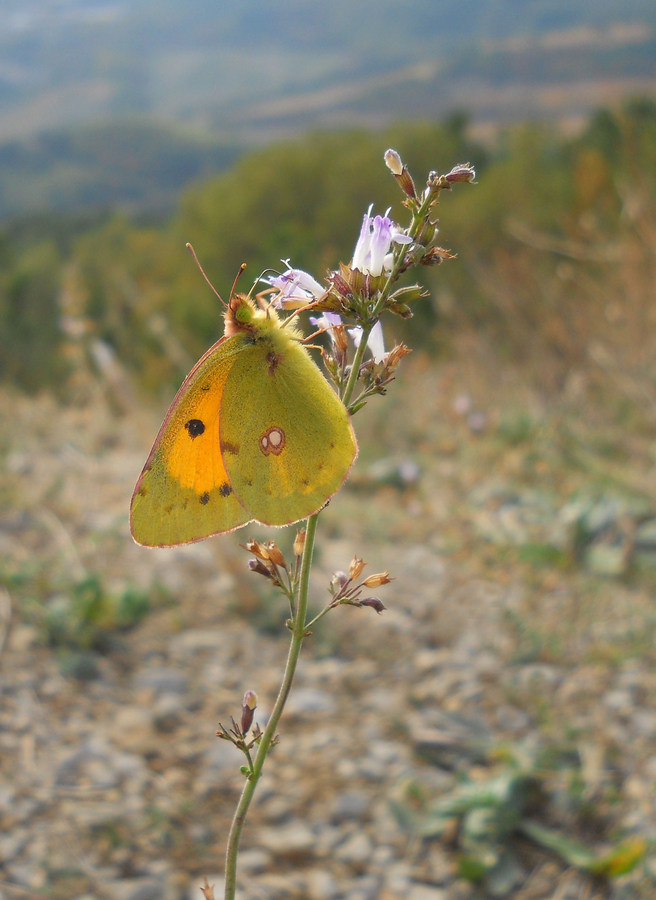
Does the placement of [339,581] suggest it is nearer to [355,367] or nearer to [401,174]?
[355,367]

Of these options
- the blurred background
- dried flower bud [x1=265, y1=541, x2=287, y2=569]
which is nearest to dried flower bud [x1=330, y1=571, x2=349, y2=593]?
dried flower bud [x1=265, y1=541, x2=287, y2=569]

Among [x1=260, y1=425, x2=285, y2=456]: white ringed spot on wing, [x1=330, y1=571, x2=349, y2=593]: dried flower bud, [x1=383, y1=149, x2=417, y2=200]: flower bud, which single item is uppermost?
[x1=383, y1=149, x2=417, y2=200]: flower bud

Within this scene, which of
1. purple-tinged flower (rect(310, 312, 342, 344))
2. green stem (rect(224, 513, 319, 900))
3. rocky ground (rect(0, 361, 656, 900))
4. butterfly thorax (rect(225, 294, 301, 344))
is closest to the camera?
green stem (rect(224, 513, 319, 900))

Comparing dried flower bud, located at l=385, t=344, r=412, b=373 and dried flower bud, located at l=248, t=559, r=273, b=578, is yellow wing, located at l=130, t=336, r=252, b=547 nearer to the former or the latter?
dried flower bud, located at l=248, t=559, r=273, b=578

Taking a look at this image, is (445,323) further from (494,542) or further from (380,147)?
(380,147)

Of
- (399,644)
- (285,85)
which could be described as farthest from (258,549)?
(285,85)

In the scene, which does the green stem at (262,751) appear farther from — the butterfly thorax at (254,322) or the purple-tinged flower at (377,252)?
the butterfly thorax at (254,322)

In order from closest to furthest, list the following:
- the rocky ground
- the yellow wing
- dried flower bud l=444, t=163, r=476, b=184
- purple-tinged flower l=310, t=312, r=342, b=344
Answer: dried flower bud l=444, t=163, r=476, b=184 < purple-tinged flower l=310, t=312, r=342, b=344 < the yellow wing < the rocky ground
